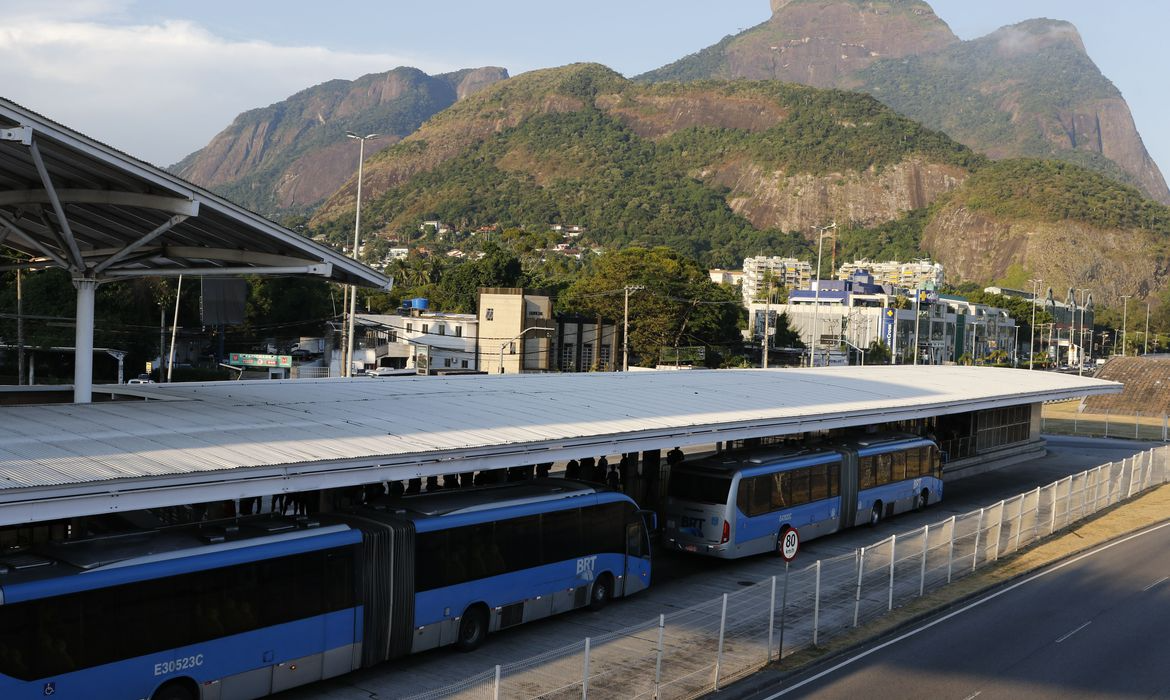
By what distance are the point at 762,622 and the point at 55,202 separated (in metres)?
14.0

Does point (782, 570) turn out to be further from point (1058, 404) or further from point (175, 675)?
point (1058, 404)

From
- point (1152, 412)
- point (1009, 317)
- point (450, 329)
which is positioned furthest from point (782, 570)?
point (1009, 317)

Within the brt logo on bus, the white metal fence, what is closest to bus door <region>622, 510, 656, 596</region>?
the brt logo on bus

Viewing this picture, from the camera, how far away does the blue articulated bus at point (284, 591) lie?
12.3m

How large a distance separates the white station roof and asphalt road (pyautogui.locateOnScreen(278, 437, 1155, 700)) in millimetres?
3045

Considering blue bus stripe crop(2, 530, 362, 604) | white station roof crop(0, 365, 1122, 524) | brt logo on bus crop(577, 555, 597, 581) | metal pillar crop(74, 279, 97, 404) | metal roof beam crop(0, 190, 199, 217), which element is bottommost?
brt logo on bus crop(577, 555, 597, 581)

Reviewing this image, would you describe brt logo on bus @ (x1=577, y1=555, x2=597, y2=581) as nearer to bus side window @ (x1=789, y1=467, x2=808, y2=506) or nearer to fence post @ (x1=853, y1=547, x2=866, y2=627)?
fence post @ (x1=853, y1=547, x2=866, y2=627)

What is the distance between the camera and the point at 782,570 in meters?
24.7

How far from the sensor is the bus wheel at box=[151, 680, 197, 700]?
1315 cm

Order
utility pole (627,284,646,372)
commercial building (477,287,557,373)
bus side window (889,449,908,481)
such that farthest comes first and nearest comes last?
1. commercial building (477,287,557,373)
2. utility pole (627,284,646,372)
3. bus side window (889,449,908,481)

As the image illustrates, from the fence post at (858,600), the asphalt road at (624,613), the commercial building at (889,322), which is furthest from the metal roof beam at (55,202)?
the commercial building at (889,322)

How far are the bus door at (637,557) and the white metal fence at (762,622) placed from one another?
195cm

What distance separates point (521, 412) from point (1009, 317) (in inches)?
6564

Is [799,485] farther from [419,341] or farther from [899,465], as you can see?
[419,341]
